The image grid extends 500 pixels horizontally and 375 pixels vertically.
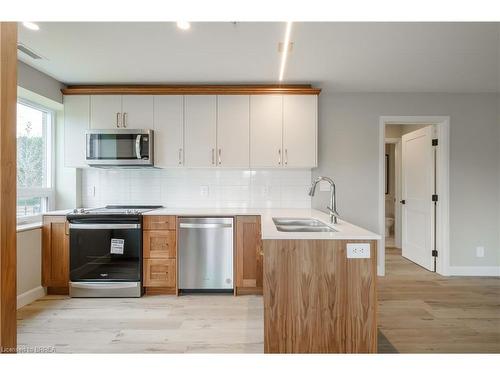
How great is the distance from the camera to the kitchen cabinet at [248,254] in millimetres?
3055

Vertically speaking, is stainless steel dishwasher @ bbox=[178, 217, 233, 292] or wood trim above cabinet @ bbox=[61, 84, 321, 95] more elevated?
wood trim above cabinet @ bbox=[61, 84, 321, 95]

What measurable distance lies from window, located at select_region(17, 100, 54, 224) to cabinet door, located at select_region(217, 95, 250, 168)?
2113mm

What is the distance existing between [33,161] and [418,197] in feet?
16.9

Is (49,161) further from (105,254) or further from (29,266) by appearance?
(105,254)

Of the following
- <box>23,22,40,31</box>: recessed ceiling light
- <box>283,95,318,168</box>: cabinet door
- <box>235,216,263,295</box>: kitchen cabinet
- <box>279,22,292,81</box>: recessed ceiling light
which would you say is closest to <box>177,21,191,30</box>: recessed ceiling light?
<box>279,22,292,81</box>: recessed ceiling light

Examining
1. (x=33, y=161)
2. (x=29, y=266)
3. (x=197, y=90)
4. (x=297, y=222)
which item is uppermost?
(x=197, y=90)

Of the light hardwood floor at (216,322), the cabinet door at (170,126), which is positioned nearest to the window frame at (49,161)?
the light hardwood floor at (216,322)

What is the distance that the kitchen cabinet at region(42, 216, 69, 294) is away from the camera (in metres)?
3.05

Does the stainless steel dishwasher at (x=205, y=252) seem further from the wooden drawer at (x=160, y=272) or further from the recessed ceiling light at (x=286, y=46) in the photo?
the recessed ceiling light at (x=286, y=46)

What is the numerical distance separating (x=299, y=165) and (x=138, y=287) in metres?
2.23

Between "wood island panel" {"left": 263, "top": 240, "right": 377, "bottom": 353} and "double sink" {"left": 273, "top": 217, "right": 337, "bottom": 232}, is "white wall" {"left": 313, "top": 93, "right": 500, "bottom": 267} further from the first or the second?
→ "wood island panel" {"left": 263, "top": 240, "right": 377, "bottom": 353}

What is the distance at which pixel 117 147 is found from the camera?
3238mm

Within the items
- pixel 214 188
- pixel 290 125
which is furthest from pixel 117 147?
pixel 290 125
